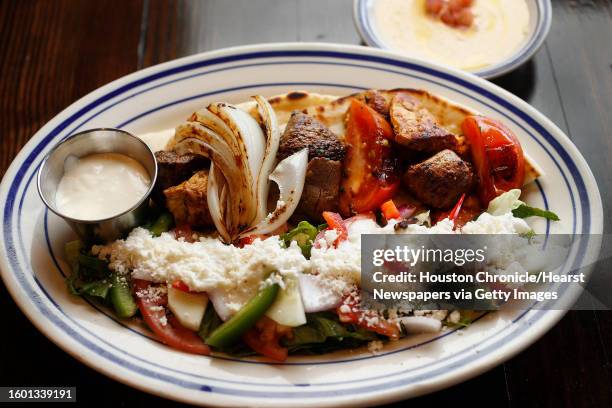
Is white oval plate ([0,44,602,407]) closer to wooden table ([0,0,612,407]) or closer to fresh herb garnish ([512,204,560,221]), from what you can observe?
fresh herb garnish ([512,204,560,221])

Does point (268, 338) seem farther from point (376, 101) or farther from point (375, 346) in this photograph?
point (376, 101)

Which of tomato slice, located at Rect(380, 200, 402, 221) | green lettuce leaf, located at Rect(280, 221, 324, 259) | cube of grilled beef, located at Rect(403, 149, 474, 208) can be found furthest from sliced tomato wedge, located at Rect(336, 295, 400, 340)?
cube of grilled beef, located at Rect(403, 149, 474, 208)

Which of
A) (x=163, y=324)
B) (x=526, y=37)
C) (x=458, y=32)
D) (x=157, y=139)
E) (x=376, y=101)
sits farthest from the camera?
(x=458, y=32)

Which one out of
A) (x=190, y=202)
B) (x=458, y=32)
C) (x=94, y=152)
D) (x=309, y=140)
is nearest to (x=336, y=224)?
(x=309, y=140)

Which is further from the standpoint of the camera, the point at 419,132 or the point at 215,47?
the point at 215,47

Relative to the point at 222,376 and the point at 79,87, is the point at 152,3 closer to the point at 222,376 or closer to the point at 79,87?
the point at 79,87

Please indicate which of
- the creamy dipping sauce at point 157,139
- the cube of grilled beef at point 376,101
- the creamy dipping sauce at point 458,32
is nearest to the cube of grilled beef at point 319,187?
the cube of grilled beef at point 376,101

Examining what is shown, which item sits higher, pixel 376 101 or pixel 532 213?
pixel 376 101
